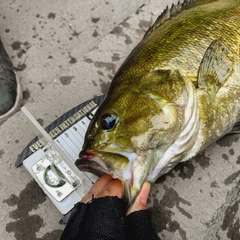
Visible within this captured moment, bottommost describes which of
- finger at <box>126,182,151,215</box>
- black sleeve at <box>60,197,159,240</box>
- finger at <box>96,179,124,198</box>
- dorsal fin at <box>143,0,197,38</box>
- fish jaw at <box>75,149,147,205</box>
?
finger at <box>126,182,151,215</box>

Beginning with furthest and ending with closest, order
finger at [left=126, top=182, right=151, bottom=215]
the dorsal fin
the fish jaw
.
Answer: the dorsal fin
finger at [left=126, top=182, right=151, bottom=215]
the fish jaw

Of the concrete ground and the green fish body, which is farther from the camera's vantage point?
the concrete ground

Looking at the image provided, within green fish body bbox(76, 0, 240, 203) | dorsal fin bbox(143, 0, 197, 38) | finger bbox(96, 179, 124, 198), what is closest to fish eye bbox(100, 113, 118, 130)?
green fish body bbox(76, 0, 240, 203)

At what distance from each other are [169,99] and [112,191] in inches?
17.1

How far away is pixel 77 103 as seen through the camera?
220 centimetres

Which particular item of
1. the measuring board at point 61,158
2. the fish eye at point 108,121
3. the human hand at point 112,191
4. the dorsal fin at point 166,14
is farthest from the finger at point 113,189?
the dorsal fin at point 166,14

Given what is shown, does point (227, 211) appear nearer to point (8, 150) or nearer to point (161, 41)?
point (161, 41)

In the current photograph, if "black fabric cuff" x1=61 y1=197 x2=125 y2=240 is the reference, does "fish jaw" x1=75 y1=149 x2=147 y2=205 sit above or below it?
above

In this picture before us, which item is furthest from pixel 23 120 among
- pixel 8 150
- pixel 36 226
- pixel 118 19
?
pixel 118 19

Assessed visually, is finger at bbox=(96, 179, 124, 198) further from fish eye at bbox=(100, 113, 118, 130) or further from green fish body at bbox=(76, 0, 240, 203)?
fish eye at bbox=(100, 113, 118, 130)

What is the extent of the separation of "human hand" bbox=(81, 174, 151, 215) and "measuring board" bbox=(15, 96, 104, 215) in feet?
1.10

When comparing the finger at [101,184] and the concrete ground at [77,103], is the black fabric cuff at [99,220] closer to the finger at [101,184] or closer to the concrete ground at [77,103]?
the finger at [101,184]

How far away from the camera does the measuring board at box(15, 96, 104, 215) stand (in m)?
1.89

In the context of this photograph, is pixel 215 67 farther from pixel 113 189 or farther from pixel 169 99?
pixel 113 189
